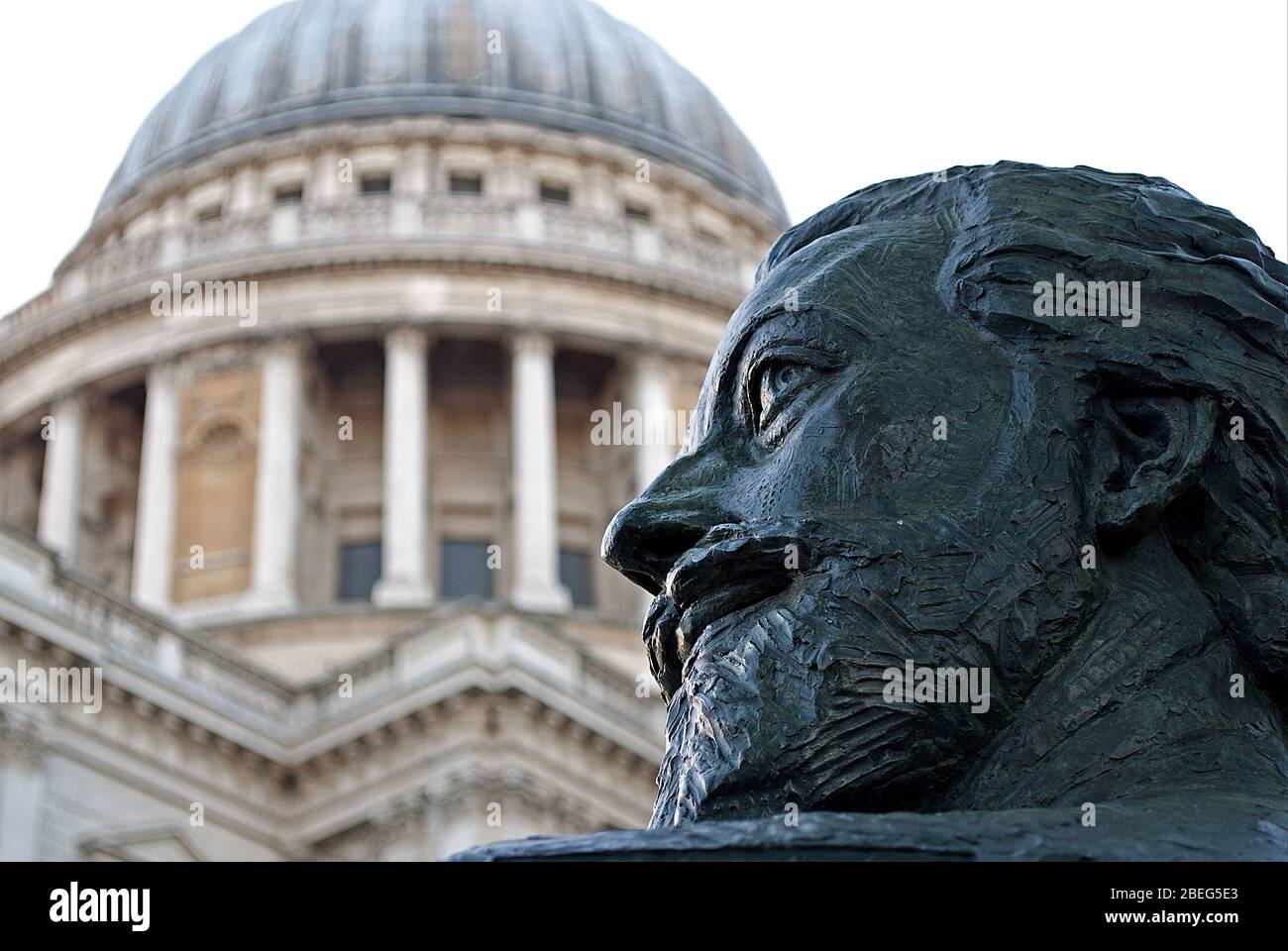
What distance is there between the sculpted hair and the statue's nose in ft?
1.25

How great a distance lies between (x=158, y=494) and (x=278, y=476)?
213 cm

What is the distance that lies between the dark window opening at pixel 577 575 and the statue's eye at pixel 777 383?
3552 centimetres

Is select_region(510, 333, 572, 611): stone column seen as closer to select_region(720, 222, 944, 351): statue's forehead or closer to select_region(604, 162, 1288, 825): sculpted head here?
select_region(720, 222, 944, 351): statue's forehead

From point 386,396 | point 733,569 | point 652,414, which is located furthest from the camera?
point 386,396

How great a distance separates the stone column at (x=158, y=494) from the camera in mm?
36781

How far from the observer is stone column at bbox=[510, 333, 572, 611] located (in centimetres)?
3594

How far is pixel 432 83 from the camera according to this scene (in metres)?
44.9

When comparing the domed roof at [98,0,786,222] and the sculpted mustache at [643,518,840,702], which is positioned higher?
the domed roof at [98,0,786,222]

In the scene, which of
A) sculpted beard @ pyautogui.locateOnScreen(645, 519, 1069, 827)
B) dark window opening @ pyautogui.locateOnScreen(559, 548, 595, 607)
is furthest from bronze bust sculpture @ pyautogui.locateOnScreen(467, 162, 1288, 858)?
dark window opening @ pyautogui.locateOnScreen(559, 548, 595, 607)

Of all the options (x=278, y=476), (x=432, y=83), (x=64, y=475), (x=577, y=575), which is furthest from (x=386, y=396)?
(x=432, y=83)

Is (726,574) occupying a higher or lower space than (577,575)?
lower

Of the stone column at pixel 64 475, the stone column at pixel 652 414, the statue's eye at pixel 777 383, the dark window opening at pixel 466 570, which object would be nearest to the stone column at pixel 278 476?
the dark window opening at pixel 466 570

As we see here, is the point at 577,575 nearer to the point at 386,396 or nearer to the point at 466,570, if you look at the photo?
the point at 466,570

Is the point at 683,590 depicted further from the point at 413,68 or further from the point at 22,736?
the point at 413,68
